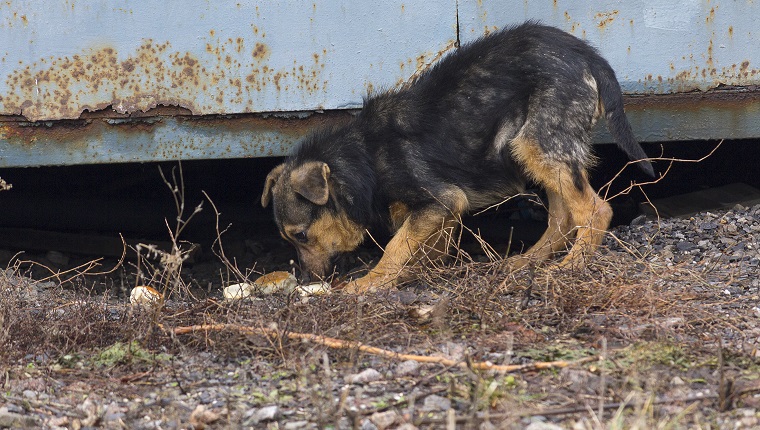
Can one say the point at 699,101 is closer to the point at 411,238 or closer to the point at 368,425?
the point at 411,238

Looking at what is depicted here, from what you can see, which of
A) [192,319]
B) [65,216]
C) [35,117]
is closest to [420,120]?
[192,319]

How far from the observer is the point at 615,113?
637 centimetres

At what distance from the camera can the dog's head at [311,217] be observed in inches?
253

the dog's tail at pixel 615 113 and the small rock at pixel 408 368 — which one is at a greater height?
the dog's tail at pixel 615 113

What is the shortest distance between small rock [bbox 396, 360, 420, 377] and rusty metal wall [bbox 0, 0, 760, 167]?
3.35 meters

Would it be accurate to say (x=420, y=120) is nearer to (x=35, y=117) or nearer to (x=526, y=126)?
(x=526, y=126)

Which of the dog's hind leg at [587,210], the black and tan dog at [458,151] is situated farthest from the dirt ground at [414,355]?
the black and tan dog at [458,151]

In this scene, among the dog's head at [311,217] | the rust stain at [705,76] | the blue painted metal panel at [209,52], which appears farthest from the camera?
the rust stain at [705,76]

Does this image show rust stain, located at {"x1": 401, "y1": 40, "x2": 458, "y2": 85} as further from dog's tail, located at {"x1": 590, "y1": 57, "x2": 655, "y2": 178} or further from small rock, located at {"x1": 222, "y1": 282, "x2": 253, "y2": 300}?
small rock, located at {"x1": 222, "y1": 282, "x2": 253, "y2": 300}

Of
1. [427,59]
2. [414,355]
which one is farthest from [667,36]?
[414,355]

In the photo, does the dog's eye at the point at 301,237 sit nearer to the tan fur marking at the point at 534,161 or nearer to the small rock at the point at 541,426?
the tan fur marking at the point at 534,161

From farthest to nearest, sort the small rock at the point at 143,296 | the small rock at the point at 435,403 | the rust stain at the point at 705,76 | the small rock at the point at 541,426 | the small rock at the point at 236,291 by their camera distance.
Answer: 1. the rust stain at the point at 705,76
2. the small rock at the point at 236,291
3. the small rock at the point at 143,296
4. the small rock at the point at 435,403
5. the small rock at the point at 541,426

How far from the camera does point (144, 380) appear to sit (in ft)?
14.1

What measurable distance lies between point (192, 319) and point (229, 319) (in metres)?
0.30
